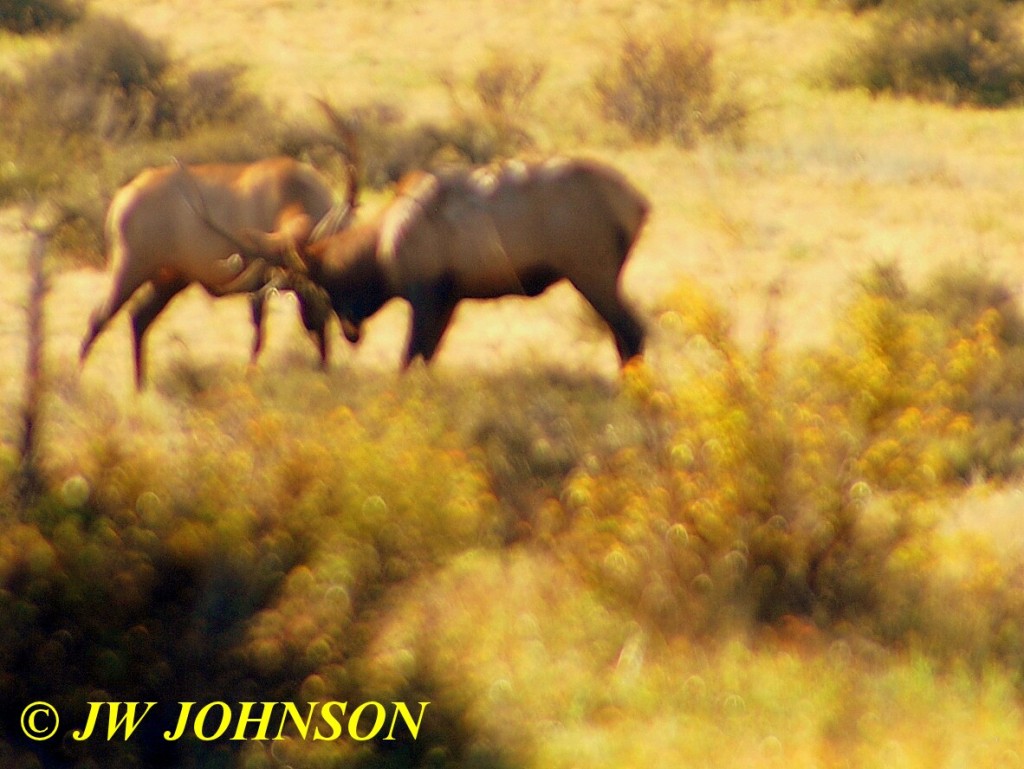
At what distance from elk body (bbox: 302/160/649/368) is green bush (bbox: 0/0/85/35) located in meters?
19.9

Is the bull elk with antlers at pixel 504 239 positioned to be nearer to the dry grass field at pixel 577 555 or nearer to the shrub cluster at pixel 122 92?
the dry grass field at pixel 577 555

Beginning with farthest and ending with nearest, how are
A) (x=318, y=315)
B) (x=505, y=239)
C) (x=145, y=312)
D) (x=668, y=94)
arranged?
(x=668, y=94) < (x=145, y=312) < (x=318, y=315) < (x=505, y=239)

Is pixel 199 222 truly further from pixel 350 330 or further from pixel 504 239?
pixel 504 239

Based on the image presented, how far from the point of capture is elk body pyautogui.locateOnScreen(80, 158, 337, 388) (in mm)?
8570

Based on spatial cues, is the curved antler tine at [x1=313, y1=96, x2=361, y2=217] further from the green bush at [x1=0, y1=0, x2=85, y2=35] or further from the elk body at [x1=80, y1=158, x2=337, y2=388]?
the green bush at [x1=0, y1=0, x2=85, y2=35]

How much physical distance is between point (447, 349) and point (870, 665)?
16.7 feet

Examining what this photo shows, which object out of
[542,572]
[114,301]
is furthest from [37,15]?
[542,572]

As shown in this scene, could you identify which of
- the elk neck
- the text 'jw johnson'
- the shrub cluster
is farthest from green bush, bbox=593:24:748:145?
the text 'jw johnson'

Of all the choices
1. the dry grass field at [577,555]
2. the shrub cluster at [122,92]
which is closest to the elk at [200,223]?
the dry grass field at [577,555]

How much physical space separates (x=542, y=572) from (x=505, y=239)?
107 inches

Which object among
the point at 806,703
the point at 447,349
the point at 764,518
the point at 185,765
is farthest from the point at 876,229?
the point at 185,765

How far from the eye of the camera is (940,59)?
2180 cm

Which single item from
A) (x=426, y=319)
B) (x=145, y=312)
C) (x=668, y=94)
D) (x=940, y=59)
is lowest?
(x=940, y=59)

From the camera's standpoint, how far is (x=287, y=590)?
523 centimetres
